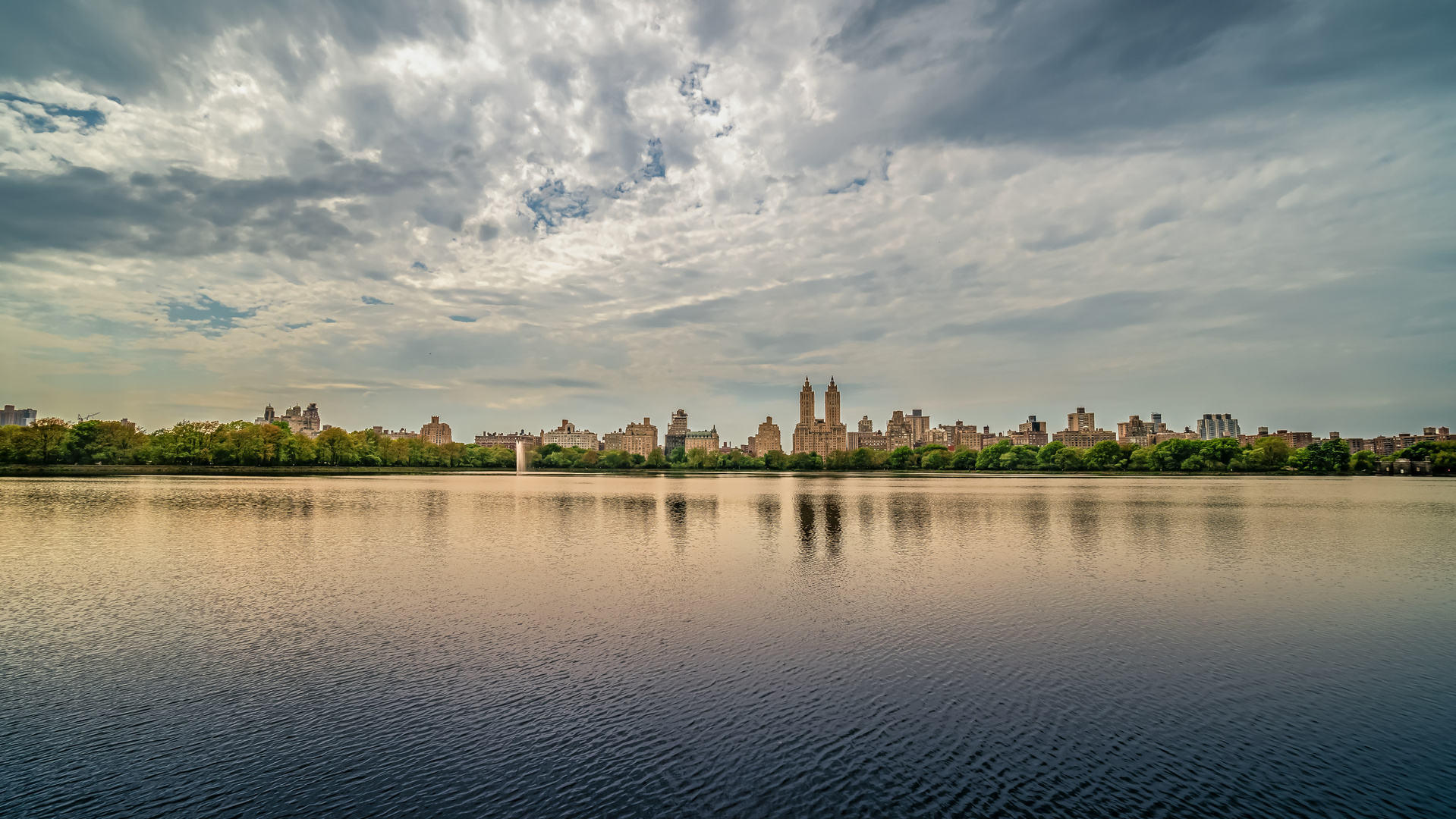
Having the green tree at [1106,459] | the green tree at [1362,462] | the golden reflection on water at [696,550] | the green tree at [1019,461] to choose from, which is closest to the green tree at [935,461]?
the green tree at [1019,461]

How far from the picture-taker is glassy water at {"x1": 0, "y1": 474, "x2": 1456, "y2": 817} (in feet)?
Answer: 32.7

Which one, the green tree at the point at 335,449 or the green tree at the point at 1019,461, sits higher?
the green tree at the point at 335,449

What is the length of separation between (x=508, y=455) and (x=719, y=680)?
647 feet

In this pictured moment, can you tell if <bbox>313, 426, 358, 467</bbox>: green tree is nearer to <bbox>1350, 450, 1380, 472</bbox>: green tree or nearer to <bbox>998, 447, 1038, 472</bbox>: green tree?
<bbox>998, 447, 1038, 472</bbox>: green tree

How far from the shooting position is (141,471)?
110688 mm

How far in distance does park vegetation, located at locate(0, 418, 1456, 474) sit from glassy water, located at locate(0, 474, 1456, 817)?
105 m

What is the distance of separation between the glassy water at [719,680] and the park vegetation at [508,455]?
346ft

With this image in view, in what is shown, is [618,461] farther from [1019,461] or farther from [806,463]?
[1019,461]

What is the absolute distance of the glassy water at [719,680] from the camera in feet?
32.7

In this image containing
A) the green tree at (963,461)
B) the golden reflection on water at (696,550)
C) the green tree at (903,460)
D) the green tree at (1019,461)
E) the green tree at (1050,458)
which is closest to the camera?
the golden reflection on water at (696,550)

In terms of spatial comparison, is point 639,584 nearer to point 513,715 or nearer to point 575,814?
point 513,715

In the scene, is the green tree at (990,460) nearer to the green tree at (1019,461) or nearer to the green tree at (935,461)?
the green tree at (1019,461)

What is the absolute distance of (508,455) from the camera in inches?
7859

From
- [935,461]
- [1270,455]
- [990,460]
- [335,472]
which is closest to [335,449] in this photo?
[335,472]
